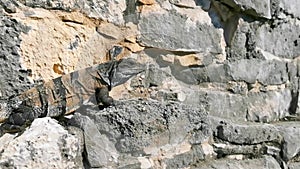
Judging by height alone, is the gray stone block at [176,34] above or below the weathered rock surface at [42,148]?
above

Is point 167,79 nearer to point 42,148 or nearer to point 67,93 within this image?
point 67,93

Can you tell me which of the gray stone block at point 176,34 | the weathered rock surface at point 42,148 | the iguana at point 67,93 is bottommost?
the weathered rock surface at point 42,148

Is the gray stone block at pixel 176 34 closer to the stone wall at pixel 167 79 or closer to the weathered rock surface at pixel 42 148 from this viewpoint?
the stone wall at pixel 167 79

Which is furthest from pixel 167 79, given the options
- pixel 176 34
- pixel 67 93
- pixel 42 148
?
pixel 42 148

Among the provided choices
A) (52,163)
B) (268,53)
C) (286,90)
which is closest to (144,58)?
(52,163)

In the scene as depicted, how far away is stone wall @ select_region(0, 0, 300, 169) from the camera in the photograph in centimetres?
105

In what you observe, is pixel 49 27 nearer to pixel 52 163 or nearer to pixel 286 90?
pixel 52 163

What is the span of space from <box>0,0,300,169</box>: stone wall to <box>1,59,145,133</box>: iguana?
2 centimetres

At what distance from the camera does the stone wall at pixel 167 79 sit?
105 centimetres

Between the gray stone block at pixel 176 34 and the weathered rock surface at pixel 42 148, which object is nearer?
the weathered rock surface at pixel 42 148

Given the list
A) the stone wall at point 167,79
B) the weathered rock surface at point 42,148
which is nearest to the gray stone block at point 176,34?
the stone wall at point 167,79

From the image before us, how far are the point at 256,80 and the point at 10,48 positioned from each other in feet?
3.02

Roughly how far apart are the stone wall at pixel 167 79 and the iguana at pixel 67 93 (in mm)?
22

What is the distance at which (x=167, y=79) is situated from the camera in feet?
4.34
